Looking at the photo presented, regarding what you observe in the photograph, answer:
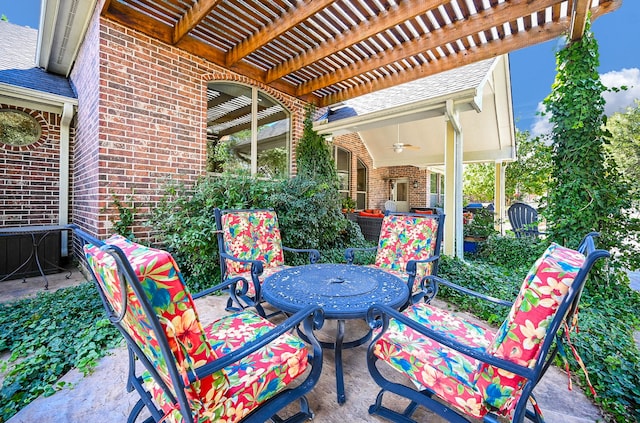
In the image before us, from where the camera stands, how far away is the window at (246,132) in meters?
4.74

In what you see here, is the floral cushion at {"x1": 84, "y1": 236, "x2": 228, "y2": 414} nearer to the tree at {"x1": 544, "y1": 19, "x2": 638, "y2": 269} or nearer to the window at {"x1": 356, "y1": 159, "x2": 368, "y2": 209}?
the tree at {"x1": 544, "y1": 19, "x2": 638, "y2": 269}

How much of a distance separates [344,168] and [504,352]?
838 centimetres

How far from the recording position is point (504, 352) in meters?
1.09

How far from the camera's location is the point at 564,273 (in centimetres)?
94

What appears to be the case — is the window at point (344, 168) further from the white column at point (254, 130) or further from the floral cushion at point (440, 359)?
the floral cushion at point (440, 359)

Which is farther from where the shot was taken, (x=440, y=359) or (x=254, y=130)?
(x=254, y=130)

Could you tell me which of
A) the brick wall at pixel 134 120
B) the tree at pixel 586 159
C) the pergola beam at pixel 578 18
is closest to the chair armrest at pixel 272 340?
the brick wall at pixel 134 120

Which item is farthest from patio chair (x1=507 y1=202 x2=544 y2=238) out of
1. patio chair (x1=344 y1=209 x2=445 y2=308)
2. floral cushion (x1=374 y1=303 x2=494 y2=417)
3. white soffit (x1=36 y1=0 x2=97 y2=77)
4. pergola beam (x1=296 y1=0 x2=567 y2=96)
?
white soffit (x1=36 y1=0 x2=97 y2=77)

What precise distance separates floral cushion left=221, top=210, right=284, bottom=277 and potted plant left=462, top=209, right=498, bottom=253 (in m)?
4.39

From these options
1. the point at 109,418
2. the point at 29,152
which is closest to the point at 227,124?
the point at 29,152

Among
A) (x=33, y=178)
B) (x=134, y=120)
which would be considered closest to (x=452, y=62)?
(x=134, y=120)

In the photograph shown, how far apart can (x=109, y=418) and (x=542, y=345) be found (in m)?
2.15

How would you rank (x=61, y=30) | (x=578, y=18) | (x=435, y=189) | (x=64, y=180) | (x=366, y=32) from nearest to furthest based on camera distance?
1. (x=578, y=18)
2. (x=366, y=32)
3. (x=61, y=30)
4. (x=64, y=180)
5. (x=435, y=189)

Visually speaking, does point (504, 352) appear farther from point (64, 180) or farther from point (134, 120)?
point (64, 180)
